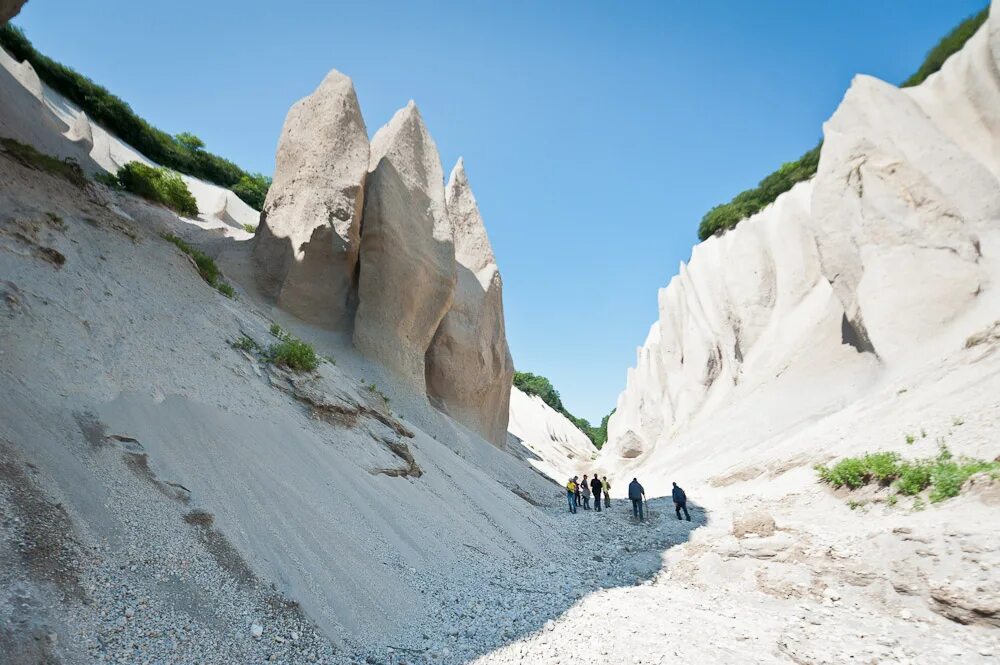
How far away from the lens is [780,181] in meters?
33.2

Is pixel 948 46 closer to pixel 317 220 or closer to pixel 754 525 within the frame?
pixel 754 525

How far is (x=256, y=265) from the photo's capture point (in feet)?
46.2

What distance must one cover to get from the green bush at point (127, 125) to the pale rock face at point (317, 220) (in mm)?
20324

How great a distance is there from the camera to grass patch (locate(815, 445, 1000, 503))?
701 centimetres

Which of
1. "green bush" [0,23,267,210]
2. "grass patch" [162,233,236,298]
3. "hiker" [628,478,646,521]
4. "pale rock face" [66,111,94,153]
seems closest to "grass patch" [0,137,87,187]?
"grass patch" [162,233,236,298]

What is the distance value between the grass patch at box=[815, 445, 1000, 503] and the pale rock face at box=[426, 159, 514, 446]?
10968 mm

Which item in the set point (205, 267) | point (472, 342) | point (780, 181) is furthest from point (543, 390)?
point (205, 267)

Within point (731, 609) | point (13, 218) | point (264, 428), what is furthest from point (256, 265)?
point (731, 609)

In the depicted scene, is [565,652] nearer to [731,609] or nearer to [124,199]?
[731,609]

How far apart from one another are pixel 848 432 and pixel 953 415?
2767 millimetres

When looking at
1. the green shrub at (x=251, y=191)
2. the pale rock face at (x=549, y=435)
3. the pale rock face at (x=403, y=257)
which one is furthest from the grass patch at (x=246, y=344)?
the pale rock face at (x=549, y=435)

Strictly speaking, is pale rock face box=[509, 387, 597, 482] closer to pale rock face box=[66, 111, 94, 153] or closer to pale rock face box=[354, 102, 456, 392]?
pale rock face box=[354, 102, 456, 392]

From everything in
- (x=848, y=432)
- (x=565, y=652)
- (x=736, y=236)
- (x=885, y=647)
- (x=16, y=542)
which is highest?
(x=736, y=236)

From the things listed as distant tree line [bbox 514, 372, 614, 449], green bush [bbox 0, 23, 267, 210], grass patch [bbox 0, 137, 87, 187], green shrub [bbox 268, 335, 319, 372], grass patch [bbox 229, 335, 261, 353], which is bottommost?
grass patch [bbox 229, 335, 261, 353]
